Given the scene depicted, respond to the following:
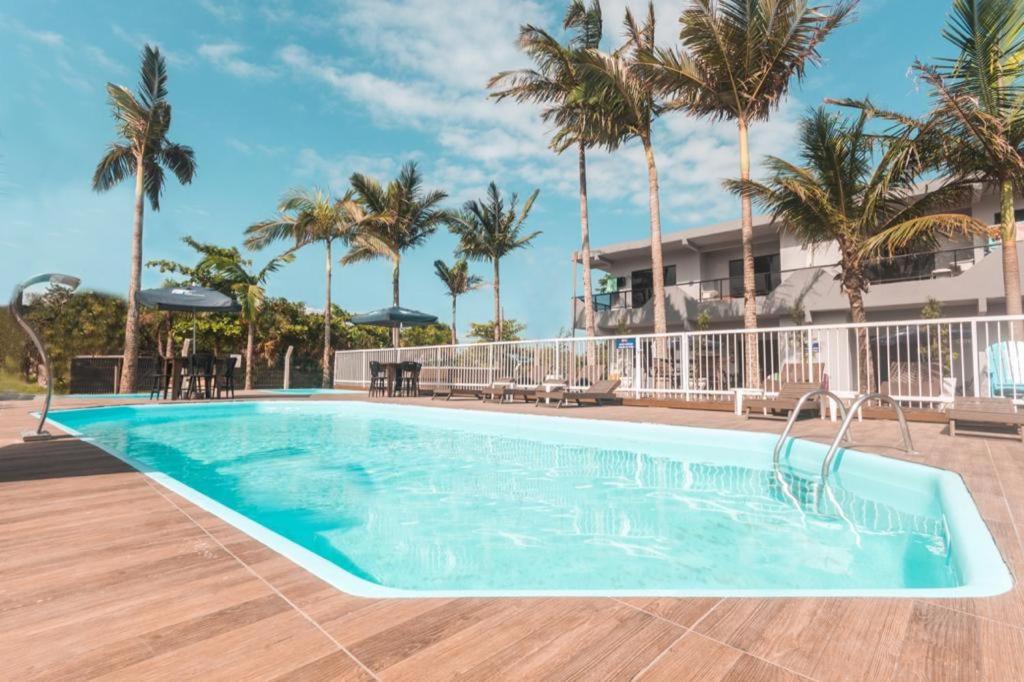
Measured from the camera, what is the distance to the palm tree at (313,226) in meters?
18.3

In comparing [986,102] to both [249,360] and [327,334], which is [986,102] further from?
[249,360]

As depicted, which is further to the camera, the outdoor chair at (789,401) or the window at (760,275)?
the window at (760,275)

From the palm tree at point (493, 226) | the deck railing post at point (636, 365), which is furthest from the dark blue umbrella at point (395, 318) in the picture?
the palm tree at point (493, 226)

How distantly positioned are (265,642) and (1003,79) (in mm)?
12247

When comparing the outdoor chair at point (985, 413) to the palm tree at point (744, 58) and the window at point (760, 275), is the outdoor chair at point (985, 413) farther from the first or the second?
the window at point (760, 275)

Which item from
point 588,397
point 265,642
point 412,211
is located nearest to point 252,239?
point 412,211

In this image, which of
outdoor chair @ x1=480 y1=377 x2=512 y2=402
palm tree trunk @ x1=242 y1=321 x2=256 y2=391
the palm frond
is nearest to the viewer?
outdoor chair @ x1=480 y1=377 x2=512 y2=402

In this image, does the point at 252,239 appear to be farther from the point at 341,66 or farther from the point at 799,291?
the point at 799,291

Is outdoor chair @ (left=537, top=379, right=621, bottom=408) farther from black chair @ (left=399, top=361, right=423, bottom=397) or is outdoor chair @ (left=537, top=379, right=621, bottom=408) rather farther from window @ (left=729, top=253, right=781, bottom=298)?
window @ (left=729, top=253, right=781, bottom=298)

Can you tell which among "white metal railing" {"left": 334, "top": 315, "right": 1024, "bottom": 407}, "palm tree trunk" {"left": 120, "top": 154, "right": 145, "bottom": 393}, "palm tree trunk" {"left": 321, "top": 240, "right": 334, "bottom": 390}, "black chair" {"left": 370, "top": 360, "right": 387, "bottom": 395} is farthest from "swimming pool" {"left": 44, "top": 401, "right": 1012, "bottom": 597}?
"palm tree trunk" {"left": 321, "top": 240, "right": 334, "bottom": 390}

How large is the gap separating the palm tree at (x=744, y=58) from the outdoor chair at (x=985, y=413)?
4723mm

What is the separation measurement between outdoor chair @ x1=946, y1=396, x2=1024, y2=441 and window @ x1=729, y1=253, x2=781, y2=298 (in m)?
12.3

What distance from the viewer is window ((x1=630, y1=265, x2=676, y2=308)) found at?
68.9ft

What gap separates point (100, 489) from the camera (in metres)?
3.14
